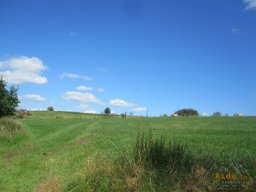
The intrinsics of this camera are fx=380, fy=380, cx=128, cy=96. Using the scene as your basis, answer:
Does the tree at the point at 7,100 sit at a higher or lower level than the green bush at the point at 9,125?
higher

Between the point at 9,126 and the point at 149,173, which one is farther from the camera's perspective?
the point at 9,126

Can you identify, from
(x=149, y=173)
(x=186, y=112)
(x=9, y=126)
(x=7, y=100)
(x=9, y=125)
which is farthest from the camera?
(x=186, y=112)

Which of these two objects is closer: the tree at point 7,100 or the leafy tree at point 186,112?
the tree at point 7,100

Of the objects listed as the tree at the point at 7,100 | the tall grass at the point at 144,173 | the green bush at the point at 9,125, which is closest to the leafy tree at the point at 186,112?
the tree at the point at 7,100

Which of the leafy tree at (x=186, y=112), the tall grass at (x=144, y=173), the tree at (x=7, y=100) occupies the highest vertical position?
the leafy tree at (x=186, y=112)

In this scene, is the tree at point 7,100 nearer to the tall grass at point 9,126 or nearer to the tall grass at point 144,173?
the tall grass at point 9,126

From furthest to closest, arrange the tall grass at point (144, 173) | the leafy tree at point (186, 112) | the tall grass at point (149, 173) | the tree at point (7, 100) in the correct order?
the leafy tree at point (186, 112) → the tree at point (7, 100) → the tall grass at point (144, 173) → the tall grass at point (149, 173)

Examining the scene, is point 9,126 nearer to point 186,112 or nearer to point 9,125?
point 9,125

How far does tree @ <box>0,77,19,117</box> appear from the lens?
40.4 m

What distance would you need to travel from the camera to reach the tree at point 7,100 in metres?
40.4

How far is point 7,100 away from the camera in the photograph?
1608 inches

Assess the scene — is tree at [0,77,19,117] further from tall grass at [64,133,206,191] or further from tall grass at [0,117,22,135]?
tall grass at [64,133,206,191]

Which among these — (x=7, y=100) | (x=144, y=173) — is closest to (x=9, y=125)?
(x=7, y=100)

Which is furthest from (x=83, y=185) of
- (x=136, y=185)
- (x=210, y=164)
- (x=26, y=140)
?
(x=26, y=140)
